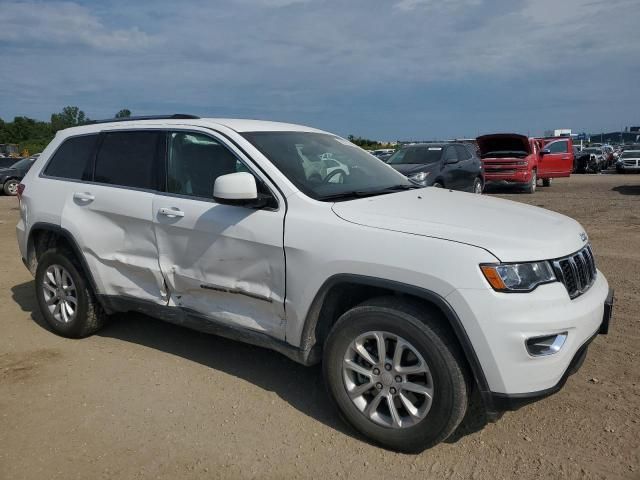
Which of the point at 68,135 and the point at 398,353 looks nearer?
the point at 398,353

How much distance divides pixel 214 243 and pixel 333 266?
93cm

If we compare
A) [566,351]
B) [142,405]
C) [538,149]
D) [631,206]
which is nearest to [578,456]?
[566,351]

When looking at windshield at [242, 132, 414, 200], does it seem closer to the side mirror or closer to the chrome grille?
the side mirror

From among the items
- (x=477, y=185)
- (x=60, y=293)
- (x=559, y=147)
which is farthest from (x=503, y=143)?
(x=60, y=293)

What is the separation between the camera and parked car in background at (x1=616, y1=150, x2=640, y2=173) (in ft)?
90.4

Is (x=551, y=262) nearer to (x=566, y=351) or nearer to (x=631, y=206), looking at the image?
(x=566, y=351)

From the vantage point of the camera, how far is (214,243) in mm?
3654

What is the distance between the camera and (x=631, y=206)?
12875mm

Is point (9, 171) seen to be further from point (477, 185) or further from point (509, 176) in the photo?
point (509, 176)

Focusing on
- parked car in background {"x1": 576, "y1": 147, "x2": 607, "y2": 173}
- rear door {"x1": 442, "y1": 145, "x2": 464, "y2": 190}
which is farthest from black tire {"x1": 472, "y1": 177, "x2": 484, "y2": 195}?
parked car in background {"x1": 576, "y1": 147, "x2": 607, "y2": 173}

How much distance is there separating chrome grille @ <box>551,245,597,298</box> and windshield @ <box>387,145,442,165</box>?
9274 mm

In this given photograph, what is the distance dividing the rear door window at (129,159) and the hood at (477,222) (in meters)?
1.66

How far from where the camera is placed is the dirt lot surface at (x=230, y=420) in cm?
298

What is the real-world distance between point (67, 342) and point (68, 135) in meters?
1.80
